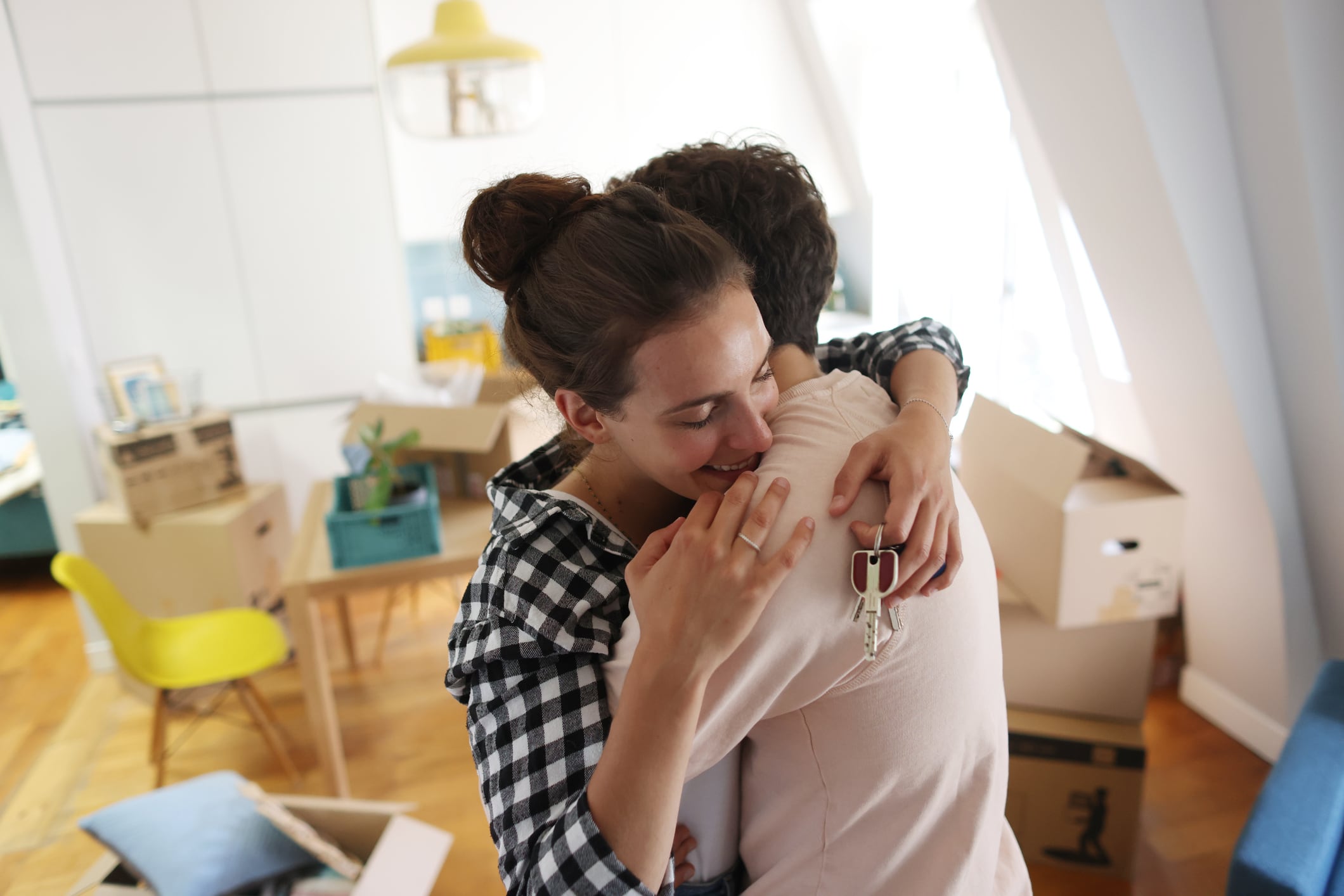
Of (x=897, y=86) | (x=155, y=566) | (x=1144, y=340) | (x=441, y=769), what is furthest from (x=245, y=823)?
(x=897, y=86)

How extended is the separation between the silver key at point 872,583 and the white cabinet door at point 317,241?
10.2 ft

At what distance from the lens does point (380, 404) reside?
240cm

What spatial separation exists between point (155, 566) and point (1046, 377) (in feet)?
10.8

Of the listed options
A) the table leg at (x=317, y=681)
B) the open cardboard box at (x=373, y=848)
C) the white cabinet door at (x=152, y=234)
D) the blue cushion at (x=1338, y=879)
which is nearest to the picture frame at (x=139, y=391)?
the white cabinet door at (x=152, y=234)

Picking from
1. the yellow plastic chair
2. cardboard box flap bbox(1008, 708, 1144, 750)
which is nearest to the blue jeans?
cardboard box flap bbox(1008, 708, 1144, 750)

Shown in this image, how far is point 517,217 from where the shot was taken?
0.92m

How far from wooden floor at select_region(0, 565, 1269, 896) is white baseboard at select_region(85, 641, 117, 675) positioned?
0.04 meters

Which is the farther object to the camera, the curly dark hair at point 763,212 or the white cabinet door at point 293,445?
the white cabinet door at point 293,445

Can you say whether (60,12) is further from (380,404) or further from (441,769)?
(441,769)

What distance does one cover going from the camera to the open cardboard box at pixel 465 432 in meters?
2.27

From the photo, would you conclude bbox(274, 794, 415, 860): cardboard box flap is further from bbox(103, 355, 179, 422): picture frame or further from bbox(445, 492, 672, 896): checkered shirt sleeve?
bbox(103, 355, 179, 422): picture frame

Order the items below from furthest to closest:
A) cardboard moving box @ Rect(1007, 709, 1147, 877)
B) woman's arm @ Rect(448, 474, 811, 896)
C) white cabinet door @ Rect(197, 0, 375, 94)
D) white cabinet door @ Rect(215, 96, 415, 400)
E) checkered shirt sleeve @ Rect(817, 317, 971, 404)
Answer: white cabinet door @ Rect(215, 96, 415, 400), white cabinet door @ Rect(197, 0, 375, 94), cardboard moving box @ Rect(1007, 709, 1147, 877), checkered shirt sleeve @ Rect(817, 317, 971, 404), woman's arm @ Rect(448, 474, 811, 896)

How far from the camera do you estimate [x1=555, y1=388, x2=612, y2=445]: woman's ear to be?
0.96 metres

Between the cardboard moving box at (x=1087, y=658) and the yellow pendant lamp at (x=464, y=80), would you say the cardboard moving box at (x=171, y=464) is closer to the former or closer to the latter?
the yellow pendant lamp at (x=464, y=80)
